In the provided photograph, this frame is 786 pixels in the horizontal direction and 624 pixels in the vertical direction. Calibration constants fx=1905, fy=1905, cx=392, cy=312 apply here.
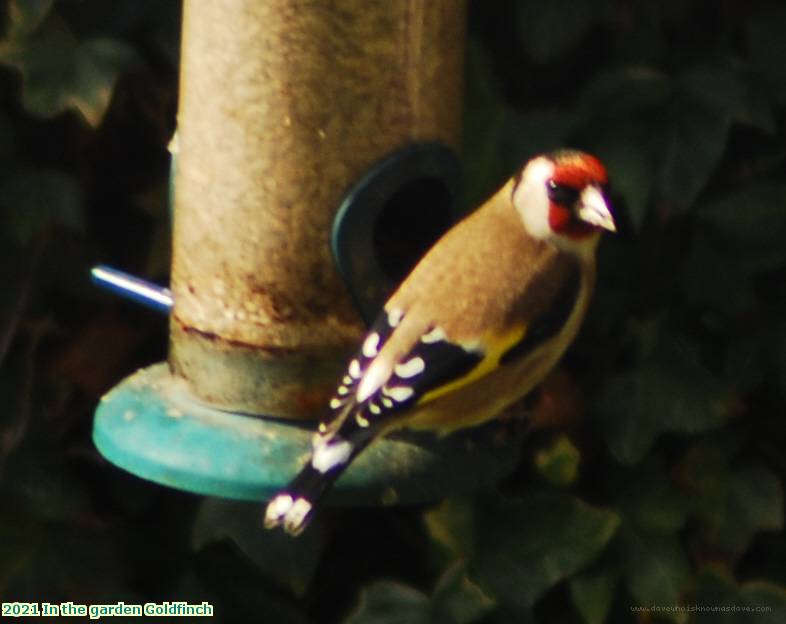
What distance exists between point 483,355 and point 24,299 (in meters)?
0.94

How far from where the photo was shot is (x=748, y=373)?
2.74m

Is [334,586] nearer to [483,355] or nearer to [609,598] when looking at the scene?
[609,598]

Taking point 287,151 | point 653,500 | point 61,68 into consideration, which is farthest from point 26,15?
point 653,500

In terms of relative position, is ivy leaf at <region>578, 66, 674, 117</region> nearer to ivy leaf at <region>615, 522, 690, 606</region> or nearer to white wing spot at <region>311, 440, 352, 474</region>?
ivy leaf at <region>615, 522, 690, 606</region>

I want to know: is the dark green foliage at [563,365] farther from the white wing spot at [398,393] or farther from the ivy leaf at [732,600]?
the white wing spot at [398,393]

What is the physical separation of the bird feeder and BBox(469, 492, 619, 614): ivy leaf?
39cm

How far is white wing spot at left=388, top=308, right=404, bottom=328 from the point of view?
2178 mm

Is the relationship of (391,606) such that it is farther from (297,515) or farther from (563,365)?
(297,515)

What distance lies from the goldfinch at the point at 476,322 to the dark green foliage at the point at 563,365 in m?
0.27

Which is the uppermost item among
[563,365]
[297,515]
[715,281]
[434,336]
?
[434,336]

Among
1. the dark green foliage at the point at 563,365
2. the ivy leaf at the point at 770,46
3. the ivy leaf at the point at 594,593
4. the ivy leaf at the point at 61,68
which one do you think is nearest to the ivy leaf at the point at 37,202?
the dark green foliage at the point at 563,365

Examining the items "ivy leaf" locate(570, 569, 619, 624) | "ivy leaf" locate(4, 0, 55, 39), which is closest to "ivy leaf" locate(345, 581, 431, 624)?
"ivy leaf" locate(570, 569, 619, 624)

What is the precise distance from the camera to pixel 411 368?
2127mm

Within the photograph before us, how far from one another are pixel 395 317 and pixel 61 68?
0.70 meters
